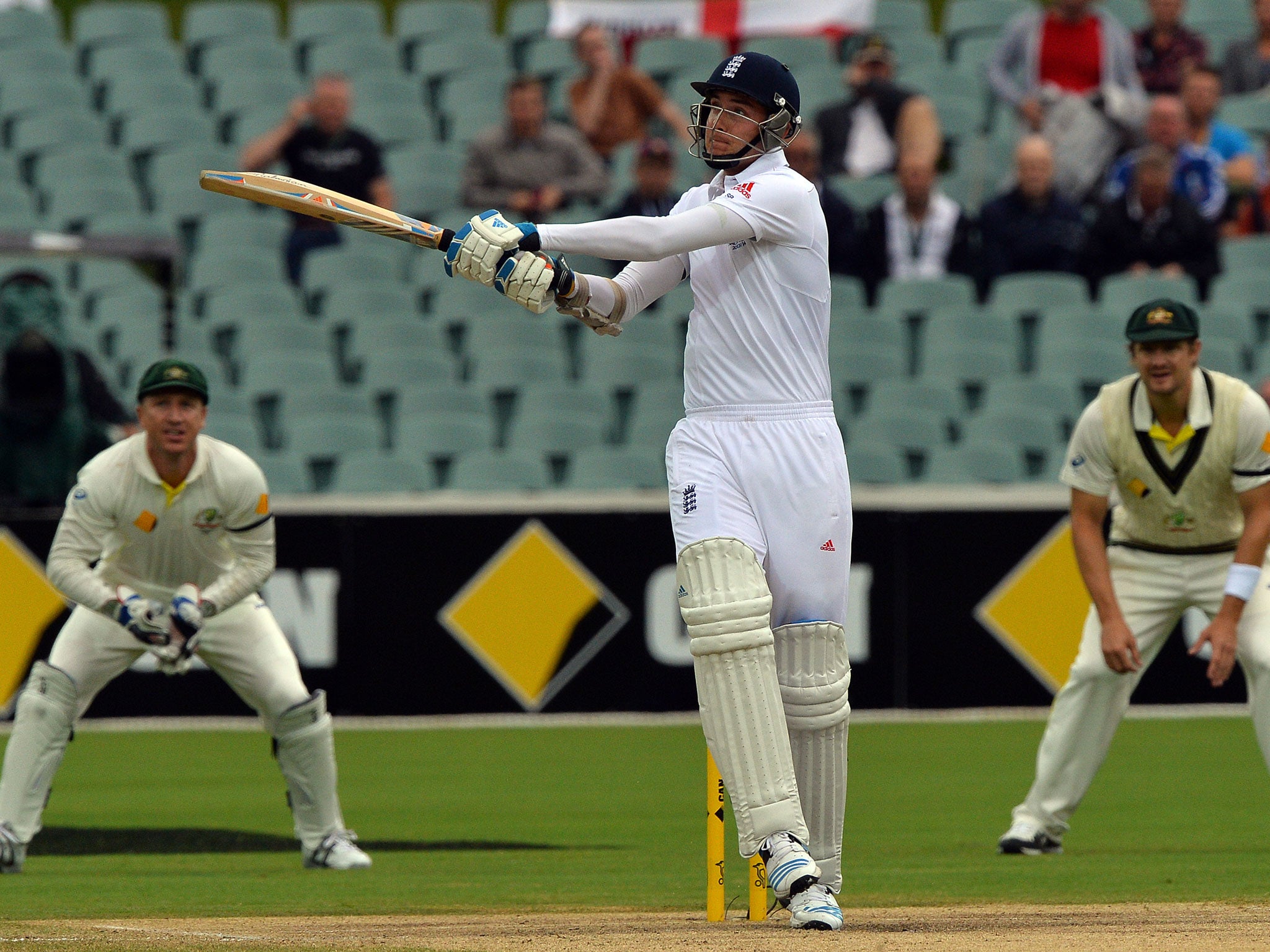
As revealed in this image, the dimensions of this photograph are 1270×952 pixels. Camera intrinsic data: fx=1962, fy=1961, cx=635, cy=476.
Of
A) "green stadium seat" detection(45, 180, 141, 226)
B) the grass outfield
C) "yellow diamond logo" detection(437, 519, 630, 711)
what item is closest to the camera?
the grass outfield

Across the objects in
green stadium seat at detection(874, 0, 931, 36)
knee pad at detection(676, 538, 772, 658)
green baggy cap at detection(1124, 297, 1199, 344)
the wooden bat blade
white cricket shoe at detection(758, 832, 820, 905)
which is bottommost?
white cricket shoe at detection(758, 832, 820, 905)

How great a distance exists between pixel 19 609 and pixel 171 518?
373cm

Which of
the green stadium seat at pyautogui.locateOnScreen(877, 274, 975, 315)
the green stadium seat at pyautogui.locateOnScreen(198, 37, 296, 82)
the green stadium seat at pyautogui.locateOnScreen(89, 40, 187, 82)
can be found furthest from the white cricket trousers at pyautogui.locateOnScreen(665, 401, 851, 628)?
the green stadium seat at pyautogui.locateOnScreen(89, 40, 187, 82)

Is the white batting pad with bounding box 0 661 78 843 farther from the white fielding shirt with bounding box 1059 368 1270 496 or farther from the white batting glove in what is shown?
the white fielding shirt with bounding box 1059 368 1270 496

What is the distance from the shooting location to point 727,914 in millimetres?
5699

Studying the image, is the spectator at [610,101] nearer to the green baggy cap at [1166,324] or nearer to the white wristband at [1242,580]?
the green baggy cap at [1166,324]

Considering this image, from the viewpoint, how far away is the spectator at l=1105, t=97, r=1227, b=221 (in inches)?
512

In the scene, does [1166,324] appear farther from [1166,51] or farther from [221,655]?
[1166,51]

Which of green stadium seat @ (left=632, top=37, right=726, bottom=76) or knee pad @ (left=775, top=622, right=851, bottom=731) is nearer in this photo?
knee pad @ (left=775, top=622, right=851, bottom=731)

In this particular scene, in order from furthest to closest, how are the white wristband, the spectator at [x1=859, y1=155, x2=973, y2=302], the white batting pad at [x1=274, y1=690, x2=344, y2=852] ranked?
the spectator at [x1=859, y1=155, x2=973, y2=302], the white batting pad at [x1=274, y1=690, x2=344, y2=852], the white wristband

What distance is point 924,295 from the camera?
12.9 meters

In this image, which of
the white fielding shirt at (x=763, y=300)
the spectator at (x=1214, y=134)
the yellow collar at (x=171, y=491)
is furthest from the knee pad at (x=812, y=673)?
the spectator at (x=1214, y=134)

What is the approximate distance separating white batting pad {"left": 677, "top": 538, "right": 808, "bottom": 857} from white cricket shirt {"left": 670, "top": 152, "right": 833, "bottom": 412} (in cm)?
48

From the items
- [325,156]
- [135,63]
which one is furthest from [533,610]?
[135,63]
